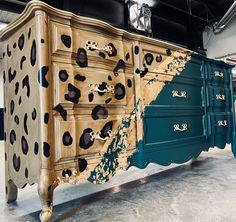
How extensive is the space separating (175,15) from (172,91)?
9.48 feet

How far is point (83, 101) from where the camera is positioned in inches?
50.0

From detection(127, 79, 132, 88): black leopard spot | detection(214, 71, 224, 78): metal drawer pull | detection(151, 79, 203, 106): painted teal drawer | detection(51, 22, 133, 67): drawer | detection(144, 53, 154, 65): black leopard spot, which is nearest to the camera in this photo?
detection(51, 22, 133, 67): drawer

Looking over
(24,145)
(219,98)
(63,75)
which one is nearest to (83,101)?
(63,75)

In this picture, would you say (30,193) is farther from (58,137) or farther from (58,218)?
(58,137)

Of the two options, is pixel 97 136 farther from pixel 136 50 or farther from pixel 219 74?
pixel 219 74

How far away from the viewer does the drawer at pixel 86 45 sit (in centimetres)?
119

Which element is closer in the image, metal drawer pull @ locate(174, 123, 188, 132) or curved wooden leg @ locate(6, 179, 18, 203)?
curved wooden leg @ locate(6, 179, 18, 203)

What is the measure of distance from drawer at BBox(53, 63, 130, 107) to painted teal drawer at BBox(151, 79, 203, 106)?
32 centimetres

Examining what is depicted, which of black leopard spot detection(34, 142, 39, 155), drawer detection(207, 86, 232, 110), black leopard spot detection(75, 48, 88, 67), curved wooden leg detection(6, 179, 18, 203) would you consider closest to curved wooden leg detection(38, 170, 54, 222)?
black leopard spot detection(34, 142, 39, 155)

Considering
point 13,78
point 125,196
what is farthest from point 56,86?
point 125,196

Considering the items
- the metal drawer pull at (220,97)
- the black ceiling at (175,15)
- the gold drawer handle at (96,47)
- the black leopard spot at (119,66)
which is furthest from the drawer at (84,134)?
the black ceiling at (175,15)

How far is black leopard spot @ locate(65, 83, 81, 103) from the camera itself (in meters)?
1.21

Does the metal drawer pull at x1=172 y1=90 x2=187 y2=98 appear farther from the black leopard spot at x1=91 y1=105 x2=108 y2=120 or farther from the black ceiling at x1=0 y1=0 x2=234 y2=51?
the black ceiling at x1=0 y1=0 x2=234 y2=51

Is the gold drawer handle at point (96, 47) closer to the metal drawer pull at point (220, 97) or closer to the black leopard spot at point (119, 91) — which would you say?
the black leopard spot at point (119, 91)
